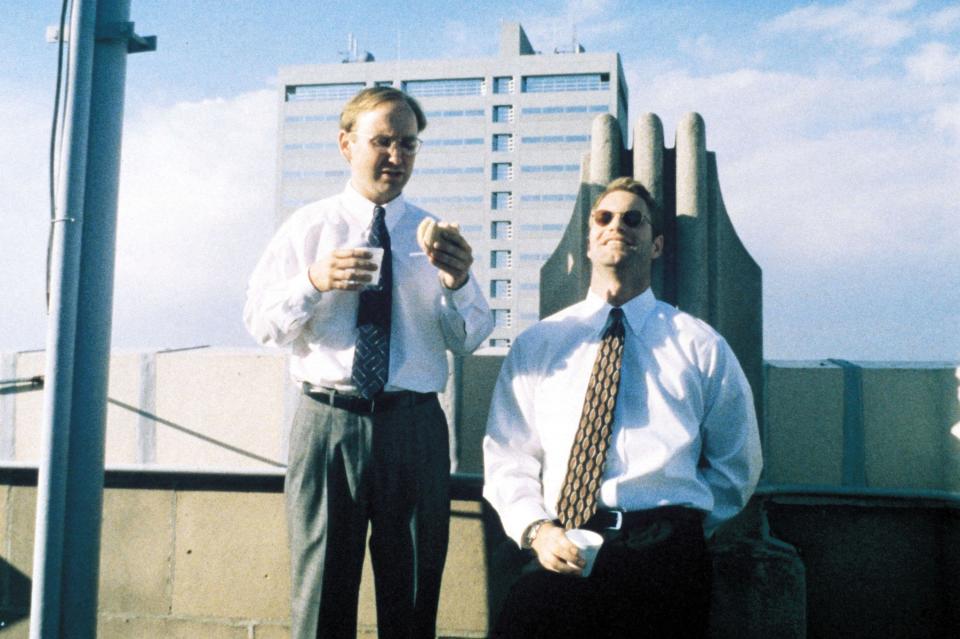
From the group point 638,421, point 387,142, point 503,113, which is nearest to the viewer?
point 638,421

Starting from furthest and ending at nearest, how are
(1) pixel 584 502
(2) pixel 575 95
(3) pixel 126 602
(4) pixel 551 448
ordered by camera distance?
1. (2) pixel 575 95
2. (3) pixel 126 602
3. (4) pixel 551 448
4. (1) pixel 584 502

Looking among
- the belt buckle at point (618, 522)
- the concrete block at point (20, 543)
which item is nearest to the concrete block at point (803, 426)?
the belt buckle at point (618, 522)

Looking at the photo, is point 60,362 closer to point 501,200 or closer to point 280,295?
point 280,295

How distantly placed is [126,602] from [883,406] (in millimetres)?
3475

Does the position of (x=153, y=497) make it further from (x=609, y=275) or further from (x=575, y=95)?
(x=575, y=95)

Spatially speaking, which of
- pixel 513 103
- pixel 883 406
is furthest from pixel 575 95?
pixel 883 406

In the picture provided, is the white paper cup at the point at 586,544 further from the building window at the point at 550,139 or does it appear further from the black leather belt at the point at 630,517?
the building window at the point at 550,139

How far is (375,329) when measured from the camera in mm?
2314

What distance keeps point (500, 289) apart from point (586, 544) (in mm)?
108676

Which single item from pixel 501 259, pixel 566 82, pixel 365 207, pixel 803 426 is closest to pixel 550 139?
pixel 566 82

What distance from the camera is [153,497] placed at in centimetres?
324

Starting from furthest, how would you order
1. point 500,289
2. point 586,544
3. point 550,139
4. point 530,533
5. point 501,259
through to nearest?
point 500,289 → point 501,259 → point 550,139 → point 530,533 → point 586,544

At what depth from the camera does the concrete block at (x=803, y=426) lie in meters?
3.05

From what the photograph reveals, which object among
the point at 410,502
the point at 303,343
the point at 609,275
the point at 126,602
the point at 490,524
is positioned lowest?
the point at 126,602
